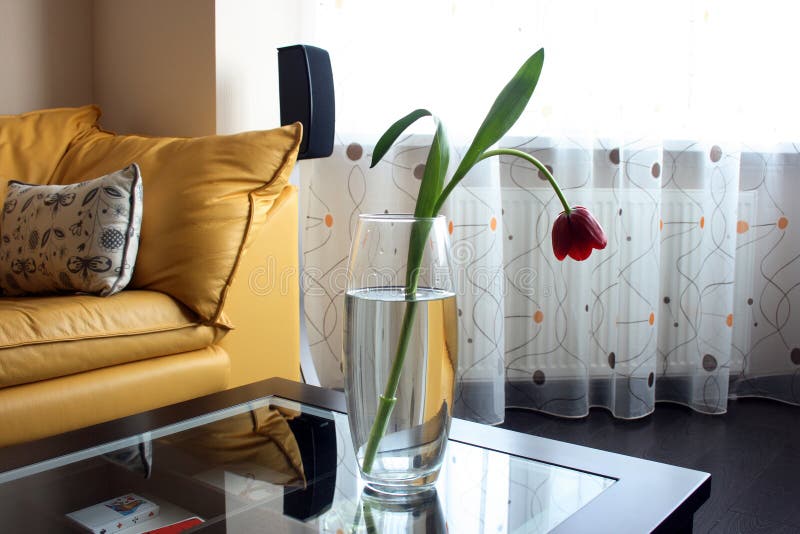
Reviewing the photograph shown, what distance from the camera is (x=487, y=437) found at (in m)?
1.02

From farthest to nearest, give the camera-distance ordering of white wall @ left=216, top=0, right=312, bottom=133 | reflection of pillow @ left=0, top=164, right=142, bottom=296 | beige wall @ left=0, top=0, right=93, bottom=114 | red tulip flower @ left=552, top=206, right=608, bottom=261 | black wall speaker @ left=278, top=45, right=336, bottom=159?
beige wall @ left=0, top=0, right=93, bottom=114 → white wall @ left=216, top=0, right=312, bottom=133 → black wall speaker @ left=278, top=45, right=336, bottom=159 → reflection of pillow @ left=0, top=164, right=142, bottom=296 → red tulip flower @ left=552, top=206, right=608, bottom=261

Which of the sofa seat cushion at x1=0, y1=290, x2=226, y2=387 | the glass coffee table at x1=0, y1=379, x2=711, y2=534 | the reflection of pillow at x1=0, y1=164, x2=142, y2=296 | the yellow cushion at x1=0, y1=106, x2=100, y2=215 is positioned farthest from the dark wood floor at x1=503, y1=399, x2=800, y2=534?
the yellow cushion at x1=0, y1=106, x2=100, y2=215

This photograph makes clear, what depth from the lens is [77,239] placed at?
1783 millimetres

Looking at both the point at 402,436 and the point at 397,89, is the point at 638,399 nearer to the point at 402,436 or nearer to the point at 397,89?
the point at 397,89

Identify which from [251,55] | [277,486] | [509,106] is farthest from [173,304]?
[509,106]

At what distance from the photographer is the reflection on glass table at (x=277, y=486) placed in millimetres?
802

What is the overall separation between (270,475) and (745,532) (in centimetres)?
124

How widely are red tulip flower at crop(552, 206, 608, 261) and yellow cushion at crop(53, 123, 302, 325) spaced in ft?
4.00

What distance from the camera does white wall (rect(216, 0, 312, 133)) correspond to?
249 cm

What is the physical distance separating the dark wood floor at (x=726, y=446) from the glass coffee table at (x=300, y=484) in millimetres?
963

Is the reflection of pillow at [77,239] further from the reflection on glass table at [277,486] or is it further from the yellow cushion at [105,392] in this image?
the reflection on glass table at [277,486]

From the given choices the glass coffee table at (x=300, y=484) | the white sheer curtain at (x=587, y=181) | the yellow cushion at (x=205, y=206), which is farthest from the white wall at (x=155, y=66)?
the glass coffee table at (x=300, y=484)

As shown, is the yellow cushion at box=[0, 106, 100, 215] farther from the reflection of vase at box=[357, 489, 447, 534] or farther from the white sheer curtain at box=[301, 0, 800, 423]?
the reflection of vase at box=[357, 489, 447, 534]

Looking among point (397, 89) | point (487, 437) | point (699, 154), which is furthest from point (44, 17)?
point (487, 437)
